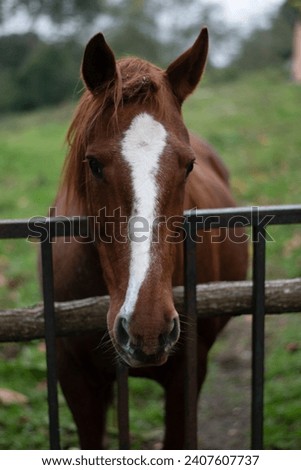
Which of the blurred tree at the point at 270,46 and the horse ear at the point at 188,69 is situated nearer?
the horse ear at the point at 188,69

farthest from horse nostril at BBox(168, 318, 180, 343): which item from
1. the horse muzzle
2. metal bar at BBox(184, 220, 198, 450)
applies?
metal bar at BBox(184, 220, 198, 450)

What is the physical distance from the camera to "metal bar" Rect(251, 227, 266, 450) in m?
2.46

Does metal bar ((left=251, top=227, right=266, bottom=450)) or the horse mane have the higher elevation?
the horse mane

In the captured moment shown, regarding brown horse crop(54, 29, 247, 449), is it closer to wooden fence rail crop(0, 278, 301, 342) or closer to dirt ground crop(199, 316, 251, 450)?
wooden fence rail crop(0, 278, 301, 342)

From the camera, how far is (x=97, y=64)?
2.36 meters

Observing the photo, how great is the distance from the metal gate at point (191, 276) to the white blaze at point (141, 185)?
0.31 meters

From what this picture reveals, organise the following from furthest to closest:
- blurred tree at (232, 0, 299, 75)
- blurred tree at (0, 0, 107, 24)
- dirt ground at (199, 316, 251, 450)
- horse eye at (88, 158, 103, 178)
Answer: blurred tree at (232, 0, 299, 75), blurred tree at (0, 0, 107, 24), dirt ground at (199, 316, 251, 450), horse eye at (88, 158, 103, 178)

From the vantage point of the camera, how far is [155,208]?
2.07 m

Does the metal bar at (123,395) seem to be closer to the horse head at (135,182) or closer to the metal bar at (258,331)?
the horse head at (135,182)

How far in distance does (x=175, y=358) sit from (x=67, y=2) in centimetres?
2098

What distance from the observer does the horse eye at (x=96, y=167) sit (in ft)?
7.26

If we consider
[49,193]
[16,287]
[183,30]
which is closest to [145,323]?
[16,287]

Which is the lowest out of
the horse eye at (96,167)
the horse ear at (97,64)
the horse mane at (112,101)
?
the horse eye at (96,167)

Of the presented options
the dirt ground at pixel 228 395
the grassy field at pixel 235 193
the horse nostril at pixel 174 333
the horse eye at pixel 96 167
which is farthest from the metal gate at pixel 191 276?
the dirt ground at pixel 228 395
